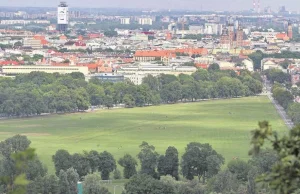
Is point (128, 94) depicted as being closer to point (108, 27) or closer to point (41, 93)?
point (41, 93)

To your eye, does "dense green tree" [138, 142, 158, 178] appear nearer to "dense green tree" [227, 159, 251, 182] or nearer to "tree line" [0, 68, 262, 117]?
"dense green tree" [227, 159, 251, 182]

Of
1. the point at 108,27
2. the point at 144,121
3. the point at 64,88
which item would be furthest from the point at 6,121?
the point at 108,27

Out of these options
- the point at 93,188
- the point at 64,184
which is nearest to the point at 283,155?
the point at 93,188

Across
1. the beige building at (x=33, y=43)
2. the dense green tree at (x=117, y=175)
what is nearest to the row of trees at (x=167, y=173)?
the dense green tree at (x=117, y=175)

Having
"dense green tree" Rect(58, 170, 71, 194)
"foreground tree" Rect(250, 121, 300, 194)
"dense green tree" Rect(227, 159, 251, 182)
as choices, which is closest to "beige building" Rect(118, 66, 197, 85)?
"dense green tree" Rect(227, 159, 251, 182)

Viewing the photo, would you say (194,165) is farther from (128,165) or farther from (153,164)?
(128,165)

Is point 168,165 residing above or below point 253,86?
above

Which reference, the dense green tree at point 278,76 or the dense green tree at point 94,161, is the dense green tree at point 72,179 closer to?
the dense green tree at point 94,161
